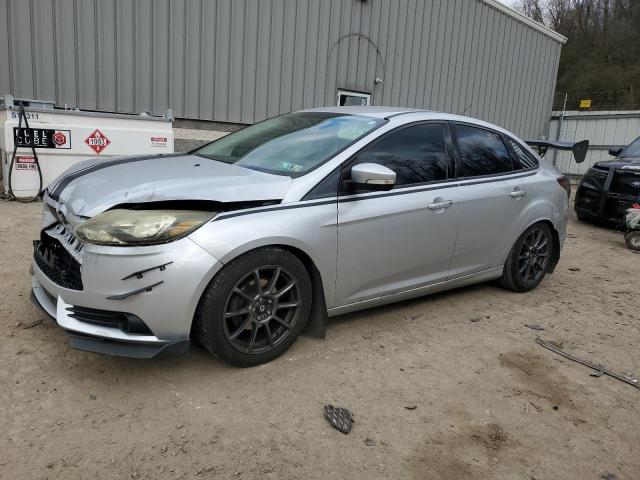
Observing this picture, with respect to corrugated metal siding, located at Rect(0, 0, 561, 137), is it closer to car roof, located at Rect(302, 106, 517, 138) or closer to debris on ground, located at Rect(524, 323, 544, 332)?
car roof, located at Rect(302, 106, 517, 138)

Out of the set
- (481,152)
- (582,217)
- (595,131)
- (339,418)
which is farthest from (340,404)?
(595,131)

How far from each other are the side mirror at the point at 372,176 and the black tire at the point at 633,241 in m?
5.58

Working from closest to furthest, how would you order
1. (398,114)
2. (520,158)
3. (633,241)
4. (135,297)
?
(135,297), (398,114), (520,158), (633,241)

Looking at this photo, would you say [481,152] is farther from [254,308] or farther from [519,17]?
[519,17]

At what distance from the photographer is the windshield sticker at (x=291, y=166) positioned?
10.4 feet

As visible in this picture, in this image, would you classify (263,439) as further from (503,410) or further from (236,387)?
(503,410)

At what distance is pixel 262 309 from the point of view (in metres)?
2.89

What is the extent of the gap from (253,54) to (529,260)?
7049 millimetres

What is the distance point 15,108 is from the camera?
676cm

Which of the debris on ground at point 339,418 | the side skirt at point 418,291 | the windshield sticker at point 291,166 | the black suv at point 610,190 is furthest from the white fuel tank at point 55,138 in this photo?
the black suv at point 610,190

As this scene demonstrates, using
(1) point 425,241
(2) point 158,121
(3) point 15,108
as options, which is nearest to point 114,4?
(2) point 158,121

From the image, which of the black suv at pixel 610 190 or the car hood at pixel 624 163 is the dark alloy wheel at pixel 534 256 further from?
the car hood at pixel 624 163

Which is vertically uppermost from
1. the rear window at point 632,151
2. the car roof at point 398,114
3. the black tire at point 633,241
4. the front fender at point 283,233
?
the car roof at point 398,114

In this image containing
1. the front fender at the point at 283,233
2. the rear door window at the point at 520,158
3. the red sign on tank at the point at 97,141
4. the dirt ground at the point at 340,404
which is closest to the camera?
the dirt ground at the point at 340,404
